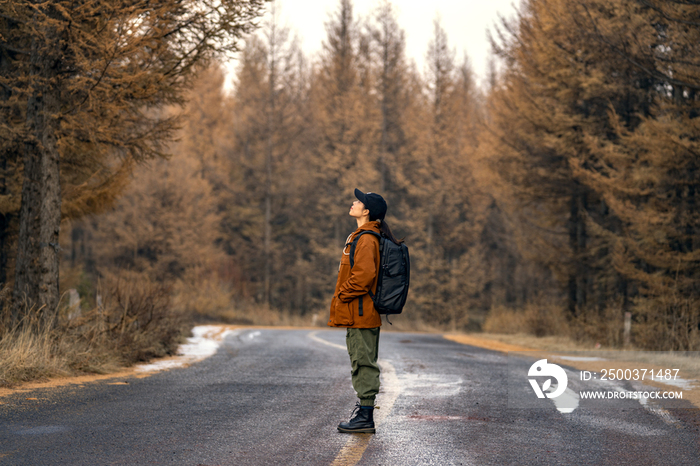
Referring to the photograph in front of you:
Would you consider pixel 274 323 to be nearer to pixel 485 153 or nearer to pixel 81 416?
pixel 485 153

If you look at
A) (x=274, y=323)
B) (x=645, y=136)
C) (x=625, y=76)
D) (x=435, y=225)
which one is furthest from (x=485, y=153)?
(x=435, y=225)

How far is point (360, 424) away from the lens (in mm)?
5117

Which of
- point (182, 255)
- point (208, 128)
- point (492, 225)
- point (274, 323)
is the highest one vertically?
point (208, 128)

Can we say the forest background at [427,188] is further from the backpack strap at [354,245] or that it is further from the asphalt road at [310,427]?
the backpack strap at [354,245]

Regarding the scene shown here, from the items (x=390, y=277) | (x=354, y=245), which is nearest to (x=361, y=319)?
(x=390, y=277)

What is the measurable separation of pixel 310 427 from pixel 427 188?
105ft

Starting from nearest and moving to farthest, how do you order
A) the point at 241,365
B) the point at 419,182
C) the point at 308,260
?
the point at 241,365 → the point at 419,182 → the point at 308,260

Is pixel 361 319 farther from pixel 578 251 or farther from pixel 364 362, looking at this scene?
pixel 578 251

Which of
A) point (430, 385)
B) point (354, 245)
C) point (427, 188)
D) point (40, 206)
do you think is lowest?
point (430, 385)

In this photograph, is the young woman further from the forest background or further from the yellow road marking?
the forest background

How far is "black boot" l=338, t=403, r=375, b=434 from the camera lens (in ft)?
16.8

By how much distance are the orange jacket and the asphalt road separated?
0.90m

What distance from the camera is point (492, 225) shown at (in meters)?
44.5

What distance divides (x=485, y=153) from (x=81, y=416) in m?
18.3
